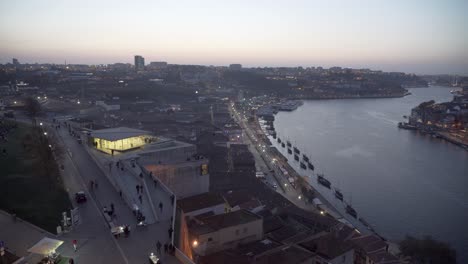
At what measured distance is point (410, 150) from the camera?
1152 centimetres

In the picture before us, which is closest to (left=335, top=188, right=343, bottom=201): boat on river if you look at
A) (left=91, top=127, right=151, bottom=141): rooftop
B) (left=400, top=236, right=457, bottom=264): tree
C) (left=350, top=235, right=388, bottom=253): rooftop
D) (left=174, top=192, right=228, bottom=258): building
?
(left=400, top=236, right=457, bottom=264): tree

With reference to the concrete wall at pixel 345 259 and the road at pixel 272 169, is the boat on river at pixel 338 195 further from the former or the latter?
the concrete wall at pixel 345 259

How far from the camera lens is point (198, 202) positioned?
395cm

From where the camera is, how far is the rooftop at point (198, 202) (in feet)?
12.4

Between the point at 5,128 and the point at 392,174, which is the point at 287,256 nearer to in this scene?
the point at 5,128

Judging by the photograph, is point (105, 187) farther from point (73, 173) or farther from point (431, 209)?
point (431, 209)

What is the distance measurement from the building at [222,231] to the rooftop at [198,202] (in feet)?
0.83

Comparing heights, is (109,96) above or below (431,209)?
above

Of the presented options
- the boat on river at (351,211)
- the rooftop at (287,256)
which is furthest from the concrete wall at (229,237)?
the boat on river at (351,211)

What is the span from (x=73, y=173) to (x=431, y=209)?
5996 mm

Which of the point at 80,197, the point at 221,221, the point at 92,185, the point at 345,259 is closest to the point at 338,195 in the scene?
the point at 345,259

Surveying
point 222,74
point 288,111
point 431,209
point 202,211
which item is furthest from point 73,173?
point 222,74

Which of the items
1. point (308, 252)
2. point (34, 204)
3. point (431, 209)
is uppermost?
point (34, 204)

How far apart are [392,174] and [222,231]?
6679mm
